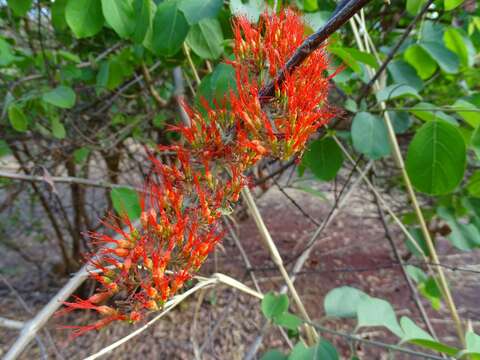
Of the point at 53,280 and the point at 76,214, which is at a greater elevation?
the point at 76,214

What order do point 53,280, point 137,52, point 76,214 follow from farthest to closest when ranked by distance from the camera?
point 53,280 → point 76,214 → point 137,52

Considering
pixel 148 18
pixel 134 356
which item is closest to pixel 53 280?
pixel 134 356

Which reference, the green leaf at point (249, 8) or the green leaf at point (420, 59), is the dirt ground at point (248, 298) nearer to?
the green leaf at point (420, 59)

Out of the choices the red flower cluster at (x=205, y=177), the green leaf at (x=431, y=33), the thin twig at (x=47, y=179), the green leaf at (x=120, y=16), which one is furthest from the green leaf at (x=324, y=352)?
the green leaf at (x=431, y=33)

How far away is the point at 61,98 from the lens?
1038 mm

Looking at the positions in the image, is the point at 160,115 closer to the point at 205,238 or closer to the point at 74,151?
the point at 74,151

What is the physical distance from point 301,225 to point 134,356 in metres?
1.74

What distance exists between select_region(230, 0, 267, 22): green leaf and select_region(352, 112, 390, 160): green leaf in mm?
353

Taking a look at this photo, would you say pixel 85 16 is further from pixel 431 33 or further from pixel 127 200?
pixel 431 33

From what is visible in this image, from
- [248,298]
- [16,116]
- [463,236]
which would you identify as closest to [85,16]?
[16,116]

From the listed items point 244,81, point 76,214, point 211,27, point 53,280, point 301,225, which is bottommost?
point 301,225

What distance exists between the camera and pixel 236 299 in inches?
89.4

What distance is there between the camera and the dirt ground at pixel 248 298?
6.20 feet

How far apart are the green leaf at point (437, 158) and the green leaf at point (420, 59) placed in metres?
0.41
